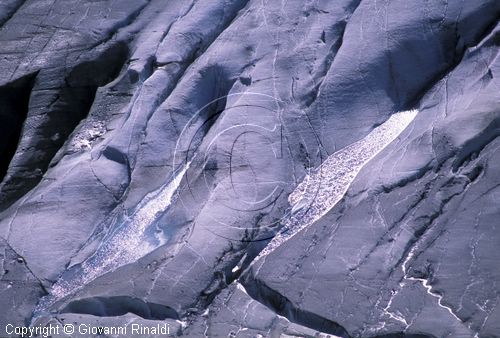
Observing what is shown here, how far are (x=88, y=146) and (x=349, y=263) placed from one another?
1.67m

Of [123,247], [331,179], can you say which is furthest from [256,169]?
[123,247]

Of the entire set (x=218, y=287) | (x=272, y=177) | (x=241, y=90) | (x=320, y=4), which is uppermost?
(x=320, y=4)

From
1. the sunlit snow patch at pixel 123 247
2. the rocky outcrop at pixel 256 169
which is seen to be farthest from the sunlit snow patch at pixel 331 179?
the sunlit snow patch at pixel 123 247

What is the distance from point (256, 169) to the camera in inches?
149

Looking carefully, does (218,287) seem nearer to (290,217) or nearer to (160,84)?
(290,217)

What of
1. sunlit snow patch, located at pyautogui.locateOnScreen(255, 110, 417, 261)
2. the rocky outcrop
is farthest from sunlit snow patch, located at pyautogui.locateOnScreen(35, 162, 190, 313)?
sunlit snow patch, located at pyautogui.locateOnScreen(255, 110, 417, 261)

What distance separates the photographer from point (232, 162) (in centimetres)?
382

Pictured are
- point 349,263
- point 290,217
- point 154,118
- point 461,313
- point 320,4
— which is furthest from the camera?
point 320,4

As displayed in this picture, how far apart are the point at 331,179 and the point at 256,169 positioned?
1.31ft

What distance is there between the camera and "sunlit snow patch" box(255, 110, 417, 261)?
3645mm

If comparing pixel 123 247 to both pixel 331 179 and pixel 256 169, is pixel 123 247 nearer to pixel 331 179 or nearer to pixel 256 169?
pixel 256 169

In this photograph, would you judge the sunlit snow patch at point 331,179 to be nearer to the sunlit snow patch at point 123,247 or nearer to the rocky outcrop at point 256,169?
the rocky outcrop at point 256,169

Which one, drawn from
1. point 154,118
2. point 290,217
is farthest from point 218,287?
point 154,118

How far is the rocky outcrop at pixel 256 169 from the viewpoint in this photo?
333 centimetres
